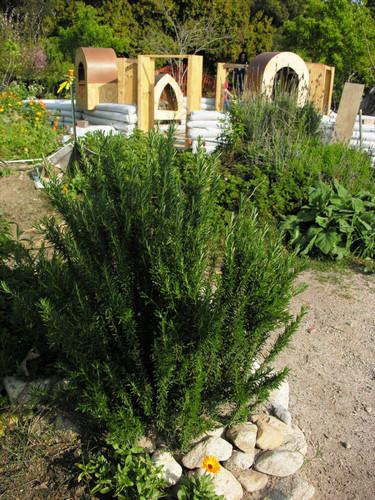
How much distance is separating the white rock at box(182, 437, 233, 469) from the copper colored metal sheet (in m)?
9.46

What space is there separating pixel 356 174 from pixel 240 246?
467 cm

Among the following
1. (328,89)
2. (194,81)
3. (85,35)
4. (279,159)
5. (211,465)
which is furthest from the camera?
(85,35)

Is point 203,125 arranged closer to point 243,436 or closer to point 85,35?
point 243,436

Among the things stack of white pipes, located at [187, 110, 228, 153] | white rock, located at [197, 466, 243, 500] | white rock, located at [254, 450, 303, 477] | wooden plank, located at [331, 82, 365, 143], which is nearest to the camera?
white rock, located at [197, 466, 243, 500]

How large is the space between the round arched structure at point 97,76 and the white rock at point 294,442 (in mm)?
9209

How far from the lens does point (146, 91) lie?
8.91 m

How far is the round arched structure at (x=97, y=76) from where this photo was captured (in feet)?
33.6

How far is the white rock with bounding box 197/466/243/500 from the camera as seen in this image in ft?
7.40

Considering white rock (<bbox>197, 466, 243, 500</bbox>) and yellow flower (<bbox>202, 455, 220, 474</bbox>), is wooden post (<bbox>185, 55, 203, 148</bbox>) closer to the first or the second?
white rock (<bbox>197, 466, 243, 500</bbox>)

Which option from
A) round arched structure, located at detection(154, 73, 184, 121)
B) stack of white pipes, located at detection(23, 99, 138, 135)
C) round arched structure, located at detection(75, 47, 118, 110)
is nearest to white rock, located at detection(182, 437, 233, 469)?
stack of white pipes, located at detection(23, 99, 138, 135)

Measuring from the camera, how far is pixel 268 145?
6.41 meters

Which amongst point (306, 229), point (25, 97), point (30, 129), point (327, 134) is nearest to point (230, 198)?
point (306, 229)

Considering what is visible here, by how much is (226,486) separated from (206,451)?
18cm

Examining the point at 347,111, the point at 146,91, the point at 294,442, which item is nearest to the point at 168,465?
the point at 294,442
